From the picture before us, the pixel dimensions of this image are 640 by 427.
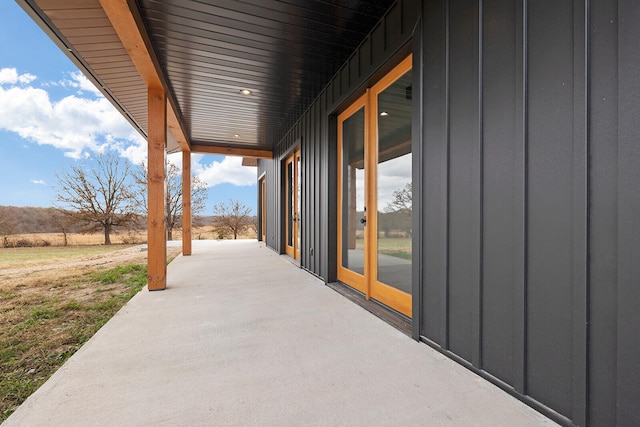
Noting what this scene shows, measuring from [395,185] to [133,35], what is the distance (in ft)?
8.88

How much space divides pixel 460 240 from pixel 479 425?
930 millimetres

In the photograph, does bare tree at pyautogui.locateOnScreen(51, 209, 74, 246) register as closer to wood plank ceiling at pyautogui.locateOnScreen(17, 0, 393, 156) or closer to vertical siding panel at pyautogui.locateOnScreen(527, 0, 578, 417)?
wood plank ceiling at pyautogui.locateOnScreen(17, 0, 393, 156)

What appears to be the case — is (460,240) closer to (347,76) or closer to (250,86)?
(347,76)

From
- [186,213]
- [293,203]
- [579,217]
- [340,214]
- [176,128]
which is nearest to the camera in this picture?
[579,217]

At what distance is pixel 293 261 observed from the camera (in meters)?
5.62

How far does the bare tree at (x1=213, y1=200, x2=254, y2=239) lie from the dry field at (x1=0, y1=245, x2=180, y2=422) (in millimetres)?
7595

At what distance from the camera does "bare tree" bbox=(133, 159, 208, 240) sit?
11.2 meters

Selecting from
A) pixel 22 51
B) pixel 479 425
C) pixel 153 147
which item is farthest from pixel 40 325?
pixel 22 51

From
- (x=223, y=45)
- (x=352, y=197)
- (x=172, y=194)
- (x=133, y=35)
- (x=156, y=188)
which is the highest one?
(x=223, y=45)

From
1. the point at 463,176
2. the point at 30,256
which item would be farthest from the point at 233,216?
the point at 463,176

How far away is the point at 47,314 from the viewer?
2.66m

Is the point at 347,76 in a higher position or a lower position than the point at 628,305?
higher

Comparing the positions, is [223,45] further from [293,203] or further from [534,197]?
[293,203]

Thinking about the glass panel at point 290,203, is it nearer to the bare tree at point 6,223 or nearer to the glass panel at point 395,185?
the glass panel at point 395,185
